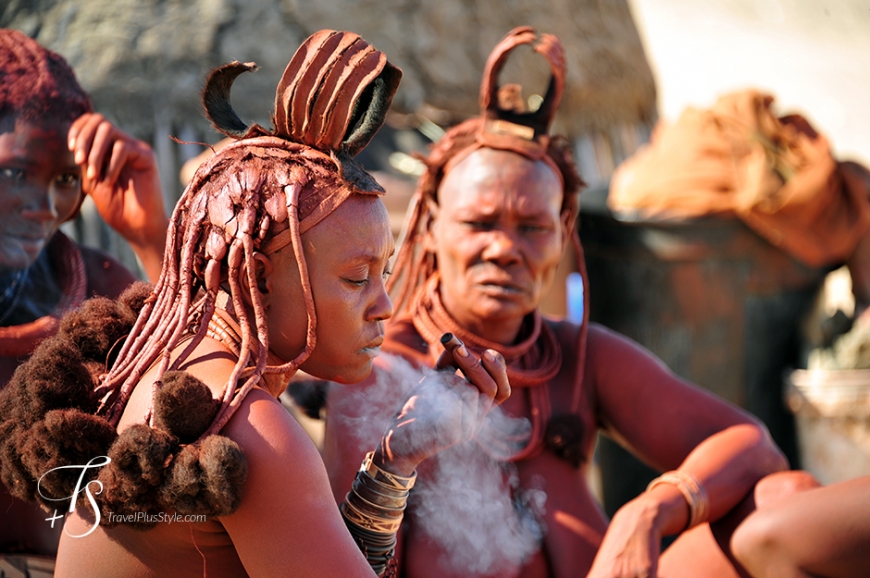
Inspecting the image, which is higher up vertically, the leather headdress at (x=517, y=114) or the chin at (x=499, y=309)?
the leather headdress at (x=517, y=114)

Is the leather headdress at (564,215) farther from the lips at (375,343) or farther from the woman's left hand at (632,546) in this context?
the lips at (375,343)

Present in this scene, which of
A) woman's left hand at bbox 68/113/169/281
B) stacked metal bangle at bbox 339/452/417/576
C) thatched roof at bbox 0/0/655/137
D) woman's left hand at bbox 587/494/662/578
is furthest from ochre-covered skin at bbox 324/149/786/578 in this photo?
thatched roof at bbox 0/0/655/137

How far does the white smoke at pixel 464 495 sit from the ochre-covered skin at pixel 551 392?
1.0 inches

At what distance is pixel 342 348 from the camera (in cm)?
191

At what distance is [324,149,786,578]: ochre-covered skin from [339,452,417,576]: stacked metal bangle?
25.8 inches

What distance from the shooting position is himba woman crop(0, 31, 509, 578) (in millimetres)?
1670

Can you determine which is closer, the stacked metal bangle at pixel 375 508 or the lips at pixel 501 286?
the stacked metal bangle at pixel 375 508

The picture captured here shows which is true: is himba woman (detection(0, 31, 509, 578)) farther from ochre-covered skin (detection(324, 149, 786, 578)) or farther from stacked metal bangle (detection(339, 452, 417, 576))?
ochre-covered skin (detection(324, 149, 786, 578))

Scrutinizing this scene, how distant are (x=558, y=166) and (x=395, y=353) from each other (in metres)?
0.83

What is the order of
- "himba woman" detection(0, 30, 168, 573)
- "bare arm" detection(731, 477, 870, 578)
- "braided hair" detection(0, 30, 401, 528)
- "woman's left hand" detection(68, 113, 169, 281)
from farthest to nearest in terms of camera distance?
"woman's left hand" detection(68, 113, 169, 281), "himba woman" detection(0, 30, 168, 573), "bare arm" detection(731, 477, 870, 578), "braided hair" detection(0, 30, 401, 528)

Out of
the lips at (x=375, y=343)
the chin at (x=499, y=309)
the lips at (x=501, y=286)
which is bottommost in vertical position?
the chin at (x=499, y=309)

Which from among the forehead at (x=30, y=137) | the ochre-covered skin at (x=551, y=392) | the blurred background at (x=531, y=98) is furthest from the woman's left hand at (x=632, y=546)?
the blurred background at (x=531, y=98)

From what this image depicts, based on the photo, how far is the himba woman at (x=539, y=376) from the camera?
2.72 metres

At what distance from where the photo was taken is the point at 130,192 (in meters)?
2.94
